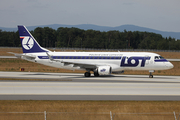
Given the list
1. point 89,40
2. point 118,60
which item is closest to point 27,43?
point 118,60

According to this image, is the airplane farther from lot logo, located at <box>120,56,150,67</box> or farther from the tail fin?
the tail fin

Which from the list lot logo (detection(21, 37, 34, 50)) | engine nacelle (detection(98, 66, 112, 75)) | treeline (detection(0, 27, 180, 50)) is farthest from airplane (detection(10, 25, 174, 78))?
treeline (detection(0, 27, 180, 50))

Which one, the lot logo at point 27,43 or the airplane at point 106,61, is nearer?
the airplane at point 106,61

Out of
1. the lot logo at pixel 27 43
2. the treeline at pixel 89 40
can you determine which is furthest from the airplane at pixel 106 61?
the treeline at pixel 89 40

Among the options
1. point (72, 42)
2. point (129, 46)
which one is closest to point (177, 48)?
point (129, 46)

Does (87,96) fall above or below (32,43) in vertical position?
below

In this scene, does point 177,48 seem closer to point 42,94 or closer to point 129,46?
point 129,46

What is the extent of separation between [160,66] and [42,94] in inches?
903

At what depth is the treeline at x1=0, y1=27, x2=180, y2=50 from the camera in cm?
17788

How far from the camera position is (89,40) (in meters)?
179

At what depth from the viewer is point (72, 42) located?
7510 inches

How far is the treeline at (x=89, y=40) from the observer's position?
17788 centimetres

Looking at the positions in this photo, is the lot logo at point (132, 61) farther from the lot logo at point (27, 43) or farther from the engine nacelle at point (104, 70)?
the lot logo at point (27, 43)

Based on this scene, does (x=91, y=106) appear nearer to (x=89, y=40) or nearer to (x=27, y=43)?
(x=27, y=43)
